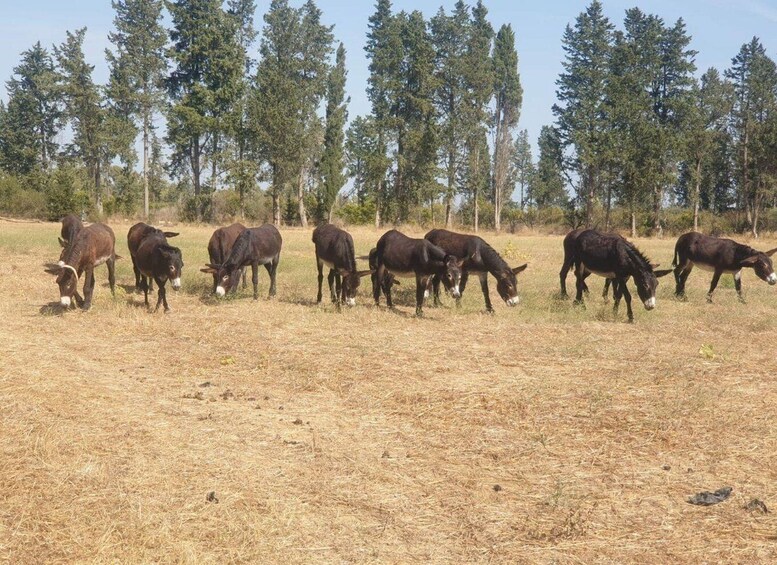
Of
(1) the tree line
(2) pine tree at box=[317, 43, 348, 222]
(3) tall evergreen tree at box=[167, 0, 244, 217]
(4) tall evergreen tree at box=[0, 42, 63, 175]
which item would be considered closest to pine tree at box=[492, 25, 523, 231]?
(1) the tree line

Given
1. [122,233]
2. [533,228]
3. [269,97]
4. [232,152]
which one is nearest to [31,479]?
[122,233]

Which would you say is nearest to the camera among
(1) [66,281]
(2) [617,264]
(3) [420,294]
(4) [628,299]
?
(1) [66,281]

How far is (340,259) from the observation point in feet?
51.3

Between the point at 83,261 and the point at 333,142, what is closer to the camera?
the point at 83,261

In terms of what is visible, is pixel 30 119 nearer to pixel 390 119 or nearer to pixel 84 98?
pixel 84 98

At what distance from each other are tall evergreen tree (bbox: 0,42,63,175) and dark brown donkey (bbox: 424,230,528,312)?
56065mm

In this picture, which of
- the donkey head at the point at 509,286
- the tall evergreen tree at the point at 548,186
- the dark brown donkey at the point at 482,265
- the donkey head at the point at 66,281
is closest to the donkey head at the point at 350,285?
the dark brown donkey at the point at 482,265

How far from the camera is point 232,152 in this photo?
162 ft

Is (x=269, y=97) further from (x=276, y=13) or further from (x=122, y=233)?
(x=122, y=233)

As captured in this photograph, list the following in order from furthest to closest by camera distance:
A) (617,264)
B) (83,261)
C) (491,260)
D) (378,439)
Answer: (491,260) → (617,264) → (83,261) → (378,439)

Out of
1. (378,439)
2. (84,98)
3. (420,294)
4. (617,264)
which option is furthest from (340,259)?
(84,98)

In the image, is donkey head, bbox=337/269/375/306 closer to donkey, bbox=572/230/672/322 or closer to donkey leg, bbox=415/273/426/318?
donkey leg, bbox=415/273/426/318

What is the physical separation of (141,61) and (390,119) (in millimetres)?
18495

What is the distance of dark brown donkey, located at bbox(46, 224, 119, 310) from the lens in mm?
13180
